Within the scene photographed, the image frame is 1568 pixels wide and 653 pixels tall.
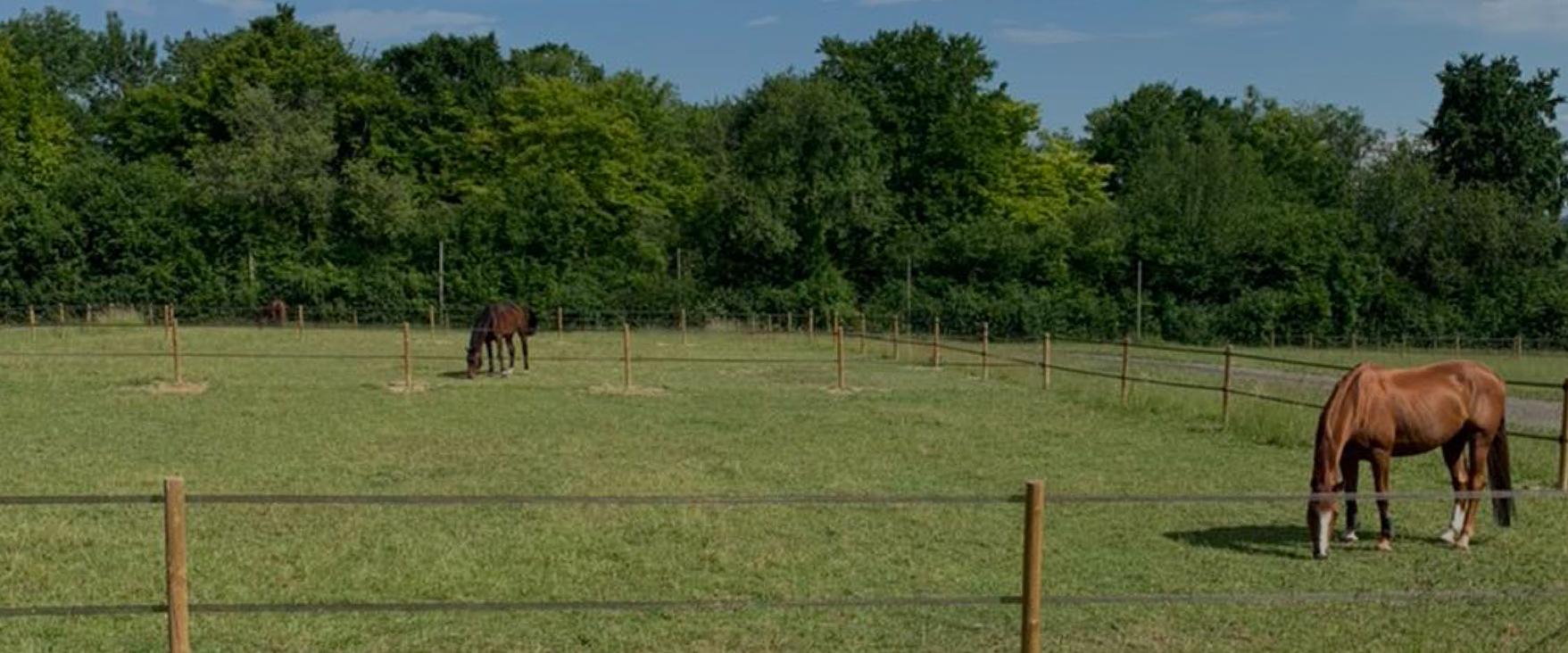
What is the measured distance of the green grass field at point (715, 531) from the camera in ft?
18.4

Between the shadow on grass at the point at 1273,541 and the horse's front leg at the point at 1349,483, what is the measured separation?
2.7 inches

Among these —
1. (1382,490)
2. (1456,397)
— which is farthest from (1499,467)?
(1382,490)

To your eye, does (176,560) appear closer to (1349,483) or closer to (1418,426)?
(1349,483)

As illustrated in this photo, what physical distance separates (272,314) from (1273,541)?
37.0 meters

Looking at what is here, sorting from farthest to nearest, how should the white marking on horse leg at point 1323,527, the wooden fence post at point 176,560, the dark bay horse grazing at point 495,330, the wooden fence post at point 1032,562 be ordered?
the dark bay horse grazing at point 495,330
the white marking on horse leg at point 1323,527
the wooden fence post at point 1032,562
the wooden fence post at point 176,560

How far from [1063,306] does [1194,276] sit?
5.14 m

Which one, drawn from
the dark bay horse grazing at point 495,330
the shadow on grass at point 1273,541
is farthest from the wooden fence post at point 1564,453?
the dark bay horse grazing at point 495,330

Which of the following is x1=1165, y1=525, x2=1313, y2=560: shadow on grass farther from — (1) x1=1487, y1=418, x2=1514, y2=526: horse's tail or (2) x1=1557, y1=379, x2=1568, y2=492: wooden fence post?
(2) x1=1557, y1=379, x2=1568, y2=492: wooden fence post

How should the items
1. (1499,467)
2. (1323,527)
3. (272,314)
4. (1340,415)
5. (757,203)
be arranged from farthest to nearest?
(757,203) → (272,314) → (1499,467) → (1340,415) → (1323,527)

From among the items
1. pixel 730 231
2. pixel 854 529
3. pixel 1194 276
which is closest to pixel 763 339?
pixel 730 231

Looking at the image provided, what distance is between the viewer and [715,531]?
7637 mm

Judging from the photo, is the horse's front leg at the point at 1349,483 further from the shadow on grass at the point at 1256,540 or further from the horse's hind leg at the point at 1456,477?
the horse's hind leg at the point at 1456,477

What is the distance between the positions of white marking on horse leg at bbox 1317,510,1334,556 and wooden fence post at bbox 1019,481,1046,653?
12.4ft

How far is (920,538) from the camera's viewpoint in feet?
24.7
